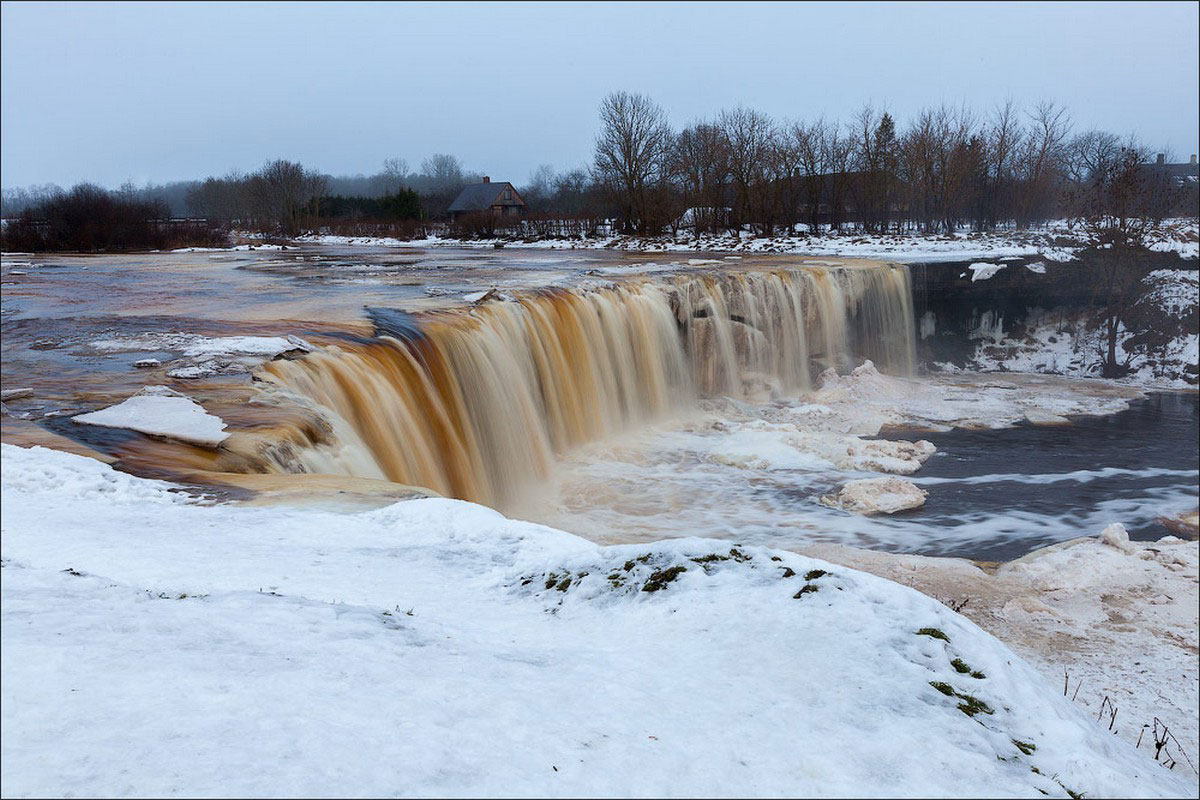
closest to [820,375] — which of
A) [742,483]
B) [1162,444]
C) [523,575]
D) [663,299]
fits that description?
[663,299]

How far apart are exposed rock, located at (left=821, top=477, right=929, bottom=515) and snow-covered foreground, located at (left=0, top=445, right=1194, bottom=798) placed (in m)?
6.33

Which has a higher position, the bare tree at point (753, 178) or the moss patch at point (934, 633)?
the bare tree at point (753, 178)

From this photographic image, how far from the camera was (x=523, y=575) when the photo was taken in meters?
4.62

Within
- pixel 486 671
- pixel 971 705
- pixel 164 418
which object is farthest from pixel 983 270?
pixel 486 671

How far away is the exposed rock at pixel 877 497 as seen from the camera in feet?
34.6

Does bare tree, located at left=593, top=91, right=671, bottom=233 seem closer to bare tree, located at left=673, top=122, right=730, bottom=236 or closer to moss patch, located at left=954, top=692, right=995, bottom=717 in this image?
bare tree, located at left=673, top=122, right=730, bottom=236

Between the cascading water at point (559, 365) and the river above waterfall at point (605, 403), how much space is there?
5 centimetres

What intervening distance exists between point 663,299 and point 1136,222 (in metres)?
14.7

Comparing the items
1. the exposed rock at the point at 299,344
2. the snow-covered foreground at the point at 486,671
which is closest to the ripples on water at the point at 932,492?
the exposed rock at the point at 299,344

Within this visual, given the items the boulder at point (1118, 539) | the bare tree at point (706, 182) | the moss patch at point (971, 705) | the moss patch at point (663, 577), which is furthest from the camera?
the bare tree at point (706, 182)

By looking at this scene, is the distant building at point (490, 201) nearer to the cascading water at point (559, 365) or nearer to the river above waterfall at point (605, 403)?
the river above waterfall at point (605, 403)

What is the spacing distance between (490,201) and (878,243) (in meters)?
16.8

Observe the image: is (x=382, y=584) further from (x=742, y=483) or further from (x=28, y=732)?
(x=742, y=483)

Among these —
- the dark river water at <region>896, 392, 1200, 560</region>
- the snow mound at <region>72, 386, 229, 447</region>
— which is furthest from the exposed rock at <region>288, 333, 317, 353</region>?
the dark river water at <region>896, 392, 1200, 560</region>
